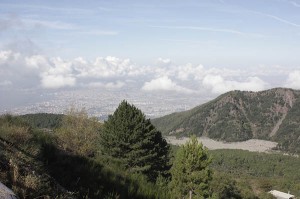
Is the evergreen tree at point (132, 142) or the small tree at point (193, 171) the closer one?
the small tree at point (193, 171)

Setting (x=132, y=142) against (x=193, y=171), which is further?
(x=132, y=142)

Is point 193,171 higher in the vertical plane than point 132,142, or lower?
lower

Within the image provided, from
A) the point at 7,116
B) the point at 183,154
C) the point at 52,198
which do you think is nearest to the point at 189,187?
the point at 183,154

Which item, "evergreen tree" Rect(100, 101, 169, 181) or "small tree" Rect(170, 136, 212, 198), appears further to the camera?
"evergreen tree" Rect(100, 101, 169, 181)

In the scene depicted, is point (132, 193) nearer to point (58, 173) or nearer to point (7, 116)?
point (58, 173)
